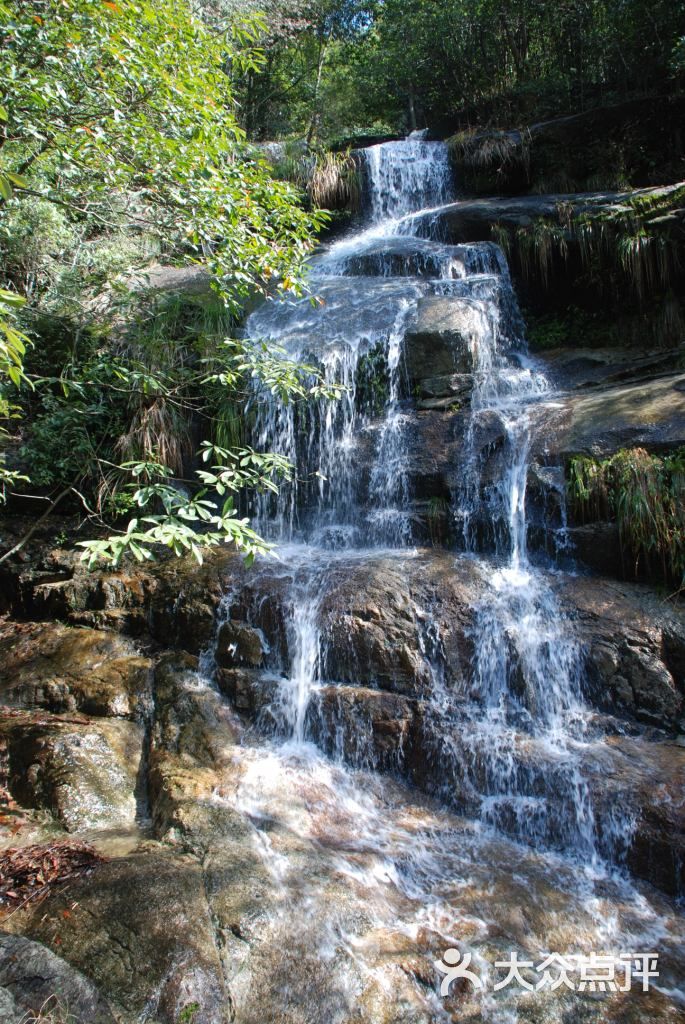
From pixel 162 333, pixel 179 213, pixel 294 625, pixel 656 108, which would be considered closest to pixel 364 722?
pixel 294 625

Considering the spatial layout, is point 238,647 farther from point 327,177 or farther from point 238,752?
point 327,177

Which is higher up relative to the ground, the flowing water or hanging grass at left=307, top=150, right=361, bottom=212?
hanging grass at left=307, top=150, right=361, bottom=212

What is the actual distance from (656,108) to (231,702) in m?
12.0

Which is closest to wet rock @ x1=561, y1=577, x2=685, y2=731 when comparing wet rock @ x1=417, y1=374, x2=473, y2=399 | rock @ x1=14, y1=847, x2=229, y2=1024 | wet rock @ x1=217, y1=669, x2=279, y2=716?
wet rock @ x1=217, y1=669, x2=279, y2=716

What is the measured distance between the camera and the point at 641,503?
509 centimetres

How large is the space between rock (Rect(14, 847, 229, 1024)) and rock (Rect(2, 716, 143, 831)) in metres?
0.75

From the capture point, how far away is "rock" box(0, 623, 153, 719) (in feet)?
15.5

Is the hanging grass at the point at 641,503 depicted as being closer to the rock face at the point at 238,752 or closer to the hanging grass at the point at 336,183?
the rock face at the point at 238,752

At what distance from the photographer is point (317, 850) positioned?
11.9 feet

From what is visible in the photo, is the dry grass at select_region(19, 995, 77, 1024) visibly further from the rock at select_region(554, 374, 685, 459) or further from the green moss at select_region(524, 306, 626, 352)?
the green moss at select_region(524, 306, 626, 352)

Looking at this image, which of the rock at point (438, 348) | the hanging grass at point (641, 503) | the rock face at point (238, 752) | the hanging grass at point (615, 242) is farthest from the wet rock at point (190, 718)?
the hanging grass at point (615, 242)

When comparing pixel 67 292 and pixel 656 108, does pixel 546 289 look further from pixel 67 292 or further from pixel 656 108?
pixel 67 292

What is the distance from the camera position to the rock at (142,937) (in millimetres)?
2561

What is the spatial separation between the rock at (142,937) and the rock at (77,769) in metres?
0.75
